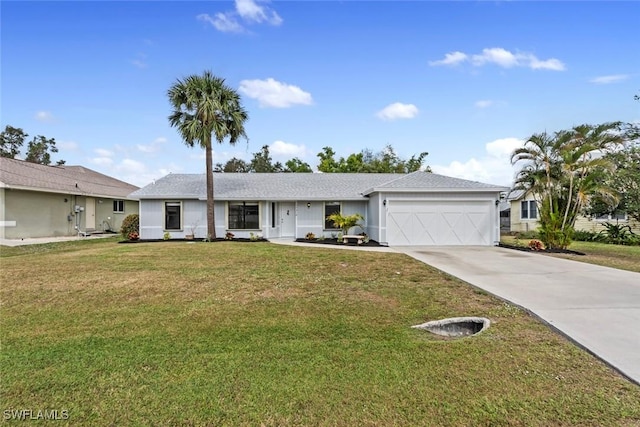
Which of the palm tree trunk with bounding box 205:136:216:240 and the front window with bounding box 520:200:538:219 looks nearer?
the palm tree trunk with bounding box 205:136:216:240

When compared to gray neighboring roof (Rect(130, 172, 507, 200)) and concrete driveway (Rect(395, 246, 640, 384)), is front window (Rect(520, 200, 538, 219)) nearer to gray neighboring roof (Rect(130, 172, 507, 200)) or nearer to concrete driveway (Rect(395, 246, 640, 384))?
gray neighboring roof (Rect(130, 172, 507, 200))

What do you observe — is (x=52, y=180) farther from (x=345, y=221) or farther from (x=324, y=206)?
(x=345, y=221)

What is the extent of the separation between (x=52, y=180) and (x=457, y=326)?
22.2 m

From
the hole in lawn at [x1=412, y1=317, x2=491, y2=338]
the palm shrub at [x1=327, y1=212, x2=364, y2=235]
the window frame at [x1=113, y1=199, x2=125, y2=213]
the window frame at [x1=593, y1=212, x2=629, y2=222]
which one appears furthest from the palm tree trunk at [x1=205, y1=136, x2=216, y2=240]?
the window frame at [x1=593, y1=212, x2=629, y2=222]

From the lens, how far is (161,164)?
28.1 m

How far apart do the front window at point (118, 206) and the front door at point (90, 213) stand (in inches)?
66.0

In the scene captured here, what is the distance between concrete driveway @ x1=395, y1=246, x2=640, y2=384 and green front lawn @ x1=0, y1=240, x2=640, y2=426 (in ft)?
1.07

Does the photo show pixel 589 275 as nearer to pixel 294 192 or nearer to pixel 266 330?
pixel 266 330

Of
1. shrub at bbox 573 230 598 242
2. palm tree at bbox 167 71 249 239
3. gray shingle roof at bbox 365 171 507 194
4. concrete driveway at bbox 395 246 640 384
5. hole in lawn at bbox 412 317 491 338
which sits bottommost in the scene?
hole in lawn at bbox 412 317 491 338

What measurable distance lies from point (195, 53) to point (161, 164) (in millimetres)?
15273

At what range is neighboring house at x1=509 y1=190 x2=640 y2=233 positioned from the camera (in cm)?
2109

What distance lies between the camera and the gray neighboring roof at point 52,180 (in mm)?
16112

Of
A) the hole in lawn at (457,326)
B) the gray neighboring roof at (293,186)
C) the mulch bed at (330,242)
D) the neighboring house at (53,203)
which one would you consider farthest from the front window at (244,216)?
the hole in lawn at (457,326)

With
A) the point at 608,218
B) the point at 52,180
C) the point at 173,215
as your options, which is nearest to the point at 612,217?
the point at 608,218
